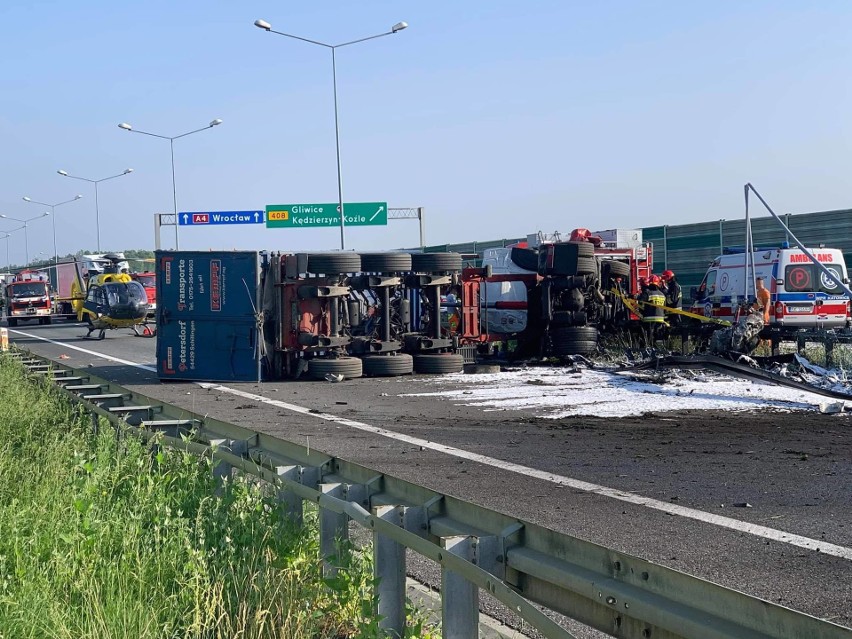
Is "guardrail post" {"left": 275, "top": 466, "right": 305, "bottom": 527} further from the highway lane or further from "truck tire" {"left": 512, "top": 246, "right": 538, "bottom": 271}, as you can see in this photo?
"truck tire" {"left": 512, "top": 246, "right": 538, "bottom": 271}

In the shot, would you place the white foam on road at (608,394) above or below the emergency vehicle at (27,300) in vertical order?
below

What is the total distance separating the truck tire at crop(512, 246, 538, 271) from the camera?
72.4 feet

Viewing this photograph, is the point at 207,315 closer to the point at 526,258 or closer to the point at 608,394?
the point at 526,258

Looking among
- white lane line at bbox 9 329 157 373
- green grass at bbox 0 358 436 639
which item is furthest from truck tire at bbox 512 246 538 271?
green grass at bbox 0 358 436 639

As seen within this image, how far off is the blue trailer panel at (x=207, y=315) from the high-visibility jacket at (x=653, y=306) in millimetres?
8726

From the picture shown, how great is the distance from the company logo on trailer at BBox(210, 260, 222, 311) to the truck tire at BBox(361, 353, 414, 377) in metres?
2.96

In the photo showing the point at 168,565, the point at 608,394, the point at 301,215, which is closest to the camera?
the point at 168,565

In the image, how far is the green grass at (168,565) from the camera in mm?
4168

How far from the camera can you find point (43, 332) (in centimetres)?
4344

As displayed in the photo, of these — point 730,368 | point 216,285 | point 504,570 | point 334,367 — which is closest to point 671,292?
point 730,368

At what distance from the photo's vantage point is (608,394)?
16.3 m

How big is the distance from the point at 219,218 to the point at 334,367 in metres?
45.1

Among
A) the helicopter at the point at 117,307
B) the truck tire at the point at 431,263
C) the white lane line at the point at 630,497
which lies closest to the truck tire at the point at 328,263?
the truck tire at the point at 431,263

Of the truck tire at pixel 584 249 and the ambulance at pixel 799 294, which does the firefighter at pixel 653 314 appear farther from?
the truck tire at pixel 584 249
